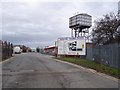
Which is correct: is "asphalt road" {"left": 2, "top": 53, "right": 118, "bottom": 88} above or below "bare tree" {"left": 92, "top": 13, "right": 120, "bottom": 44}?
below

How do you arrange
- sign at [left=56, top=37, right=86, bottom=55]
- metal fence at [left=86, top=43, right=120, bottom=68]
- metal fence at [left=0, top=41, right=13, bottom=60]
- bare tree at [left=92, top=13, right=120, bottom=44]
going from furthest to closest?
sign at [left=56, top=37, right=86, bottom=55] → metal fence at [left=0, top=41, right=13, bottom=60] → bare tree at [left=92, top=13, right=120, bottom=44] → metal fence at [left=86, top=43, right=120, bottom=68]

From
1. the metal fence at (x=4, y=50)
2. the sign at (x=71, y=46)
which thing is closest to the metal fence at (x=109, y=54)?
the metal fence at (x=4, y=50)

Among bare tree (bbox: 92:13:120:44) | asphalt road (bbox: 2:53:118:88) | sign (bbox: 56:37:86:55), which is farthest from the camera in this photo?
sign (bbox: 56:37:86:55)

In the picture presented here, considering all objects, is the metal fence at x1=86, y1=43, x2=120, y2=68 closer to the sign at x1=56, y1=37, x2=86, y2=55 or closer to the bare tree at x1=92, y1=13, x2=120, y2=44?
the bare tree at x1=92, y1=13, x2=120, y2=44

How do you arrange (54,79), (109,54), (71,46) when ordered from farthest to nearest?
1. (71,46)
2. (109,54)
3. (54,79)

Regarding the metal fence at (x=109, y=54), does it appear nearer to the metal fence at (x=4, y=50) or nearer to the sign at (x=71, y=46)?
the metal fence at (x=4, y=50)

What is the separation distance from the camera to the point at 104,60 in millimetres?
31844

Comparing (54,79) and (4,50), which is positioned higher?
(4,50)

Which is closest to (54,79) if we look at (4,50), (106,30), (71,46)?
(106,30)

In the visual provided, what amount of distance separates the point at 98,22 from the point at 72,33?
35.6 metres

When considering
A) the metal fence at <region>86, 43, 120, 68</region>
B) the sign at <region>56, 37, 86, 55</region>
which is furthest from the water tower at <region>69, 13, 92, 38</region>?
the metal fence at <region>86, 43, 120, 68</region>

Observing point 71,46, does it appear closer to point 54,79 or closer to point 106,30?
point 106,30

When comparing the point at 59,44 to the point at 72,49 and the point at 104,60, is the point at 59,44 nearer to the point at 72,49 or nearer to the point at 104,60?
the point at 72,49

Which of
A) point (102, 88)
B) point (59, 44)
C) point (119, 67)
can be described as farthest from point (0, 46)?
point (102, 88)
